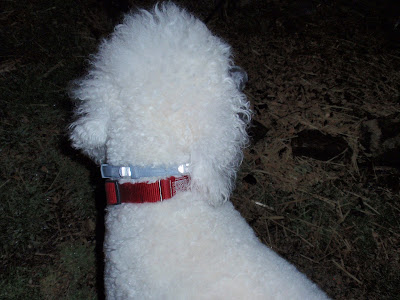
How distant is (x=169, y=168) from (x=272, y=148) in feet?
4.42

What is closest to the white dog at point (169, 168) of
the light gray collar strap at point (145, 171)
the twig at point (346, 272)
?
the light gray collar strap at point (145, 171)

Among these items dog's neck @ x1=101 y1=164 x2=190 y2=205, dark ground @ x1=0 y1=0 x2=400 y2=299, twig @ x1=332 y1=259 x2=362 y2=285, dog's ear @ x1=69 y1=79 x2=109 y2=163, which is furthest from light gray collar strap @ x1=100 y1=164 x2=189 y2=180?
twig @ x1=332 y1=259 x2=362 y2=285

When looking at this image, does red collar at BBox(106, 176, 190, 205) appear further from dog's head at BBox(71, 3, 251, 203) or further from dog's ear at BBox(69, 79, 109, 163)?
dog's ear at BBox(69, 79, 109, 163)

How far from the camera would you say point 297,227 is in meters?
2.22

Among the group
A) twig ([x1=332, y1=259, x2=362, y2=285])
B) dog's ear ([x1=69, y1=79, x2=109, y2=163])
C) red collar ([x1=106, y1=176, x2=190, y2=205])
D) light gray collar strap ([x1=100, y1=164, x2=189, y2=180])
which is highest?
dog's ear ([x1=69, y1=79, x2=109, y2=163])

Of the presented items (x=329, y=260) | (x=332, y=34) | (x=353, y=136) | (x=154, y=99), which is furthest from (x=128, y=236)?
(x=332, y=34)

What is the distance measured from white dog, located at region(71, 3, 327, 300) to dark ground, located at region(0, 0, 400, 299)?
3.02 feet

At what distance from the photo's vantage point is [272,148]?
2.42m

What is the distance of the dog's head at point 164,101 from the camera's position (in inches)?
50.3

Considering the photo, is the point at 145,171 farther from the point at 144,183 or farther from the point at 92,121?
the point at 92,121

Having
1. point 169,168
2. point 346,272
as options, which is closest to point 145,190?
Result: point 169,168

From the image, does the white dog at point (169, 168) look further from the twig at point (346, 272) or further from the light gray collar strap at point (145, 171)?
the twig at point (346, 272)

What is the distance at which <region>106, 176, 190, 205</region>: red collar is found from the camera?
1.28 metres

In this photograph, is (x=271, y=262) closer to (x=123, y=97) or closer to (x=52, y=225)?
(x=123, y=97)
